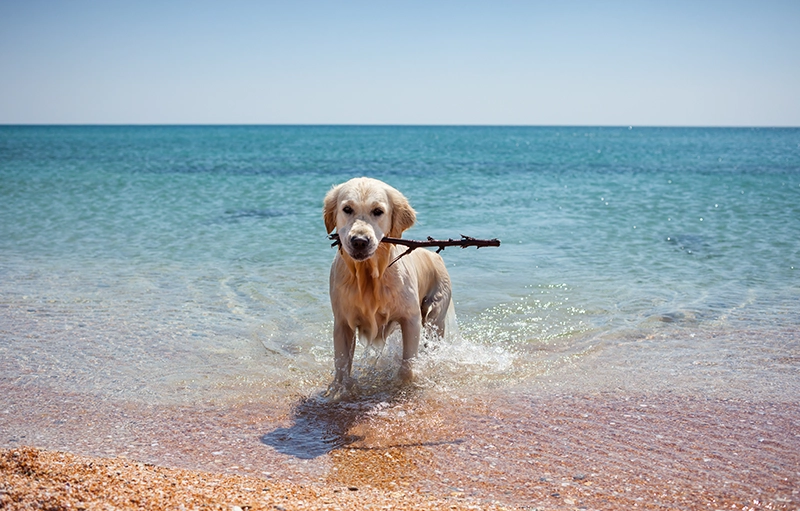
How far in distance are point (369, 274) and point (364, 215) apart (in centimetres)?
56

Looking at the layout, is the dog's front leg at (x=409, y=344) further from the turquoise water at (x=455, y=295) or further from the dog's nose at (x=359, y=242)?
the dog's nose at (x=359, y=242)

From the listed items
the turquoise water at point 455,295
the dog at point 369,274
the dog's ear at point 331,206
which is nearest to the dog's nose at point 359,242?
the dog at point 369,274

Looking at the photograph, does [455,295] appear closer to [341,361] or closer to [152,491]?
[341,361]

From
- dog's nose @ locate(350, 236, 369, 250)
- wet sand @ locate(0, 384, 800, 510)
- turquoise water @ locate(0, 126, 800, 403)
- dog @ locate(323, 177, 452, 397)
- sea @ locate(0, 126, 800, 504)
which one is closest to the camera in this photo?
wet sand @ locate(0, 384, 800, 510)

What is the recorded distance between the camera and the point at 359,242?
462cm

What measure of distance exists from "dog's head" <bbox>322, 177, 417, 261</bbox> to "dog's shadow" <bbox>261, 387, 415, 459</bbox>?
3.91 ft

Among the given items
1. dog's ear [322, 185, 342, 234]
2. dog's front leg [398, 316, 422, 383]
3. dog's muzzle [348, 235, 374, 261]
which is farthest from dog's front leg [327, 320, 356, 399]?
dog's muzzle [348, 235, 374, 261]

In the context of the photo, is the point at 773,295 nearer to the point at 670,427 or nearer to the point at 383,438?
the point at 670,427

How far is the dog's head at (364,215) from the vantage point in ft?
15.3

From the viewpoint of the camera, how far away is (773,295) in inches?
337

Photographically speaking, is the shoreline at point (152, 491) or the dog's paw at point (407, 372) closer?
the shoreline at point (152, 491)

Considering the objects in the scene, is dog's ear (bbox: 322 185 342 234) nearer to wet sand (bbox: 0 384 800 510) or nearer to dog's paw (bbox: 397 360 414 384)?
dog's paw (bbox: 397 360 414 384)

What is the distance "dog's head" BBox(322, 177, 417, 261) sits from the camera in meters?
4.67

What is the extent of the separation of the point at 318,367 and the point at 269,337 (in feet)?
3.57
